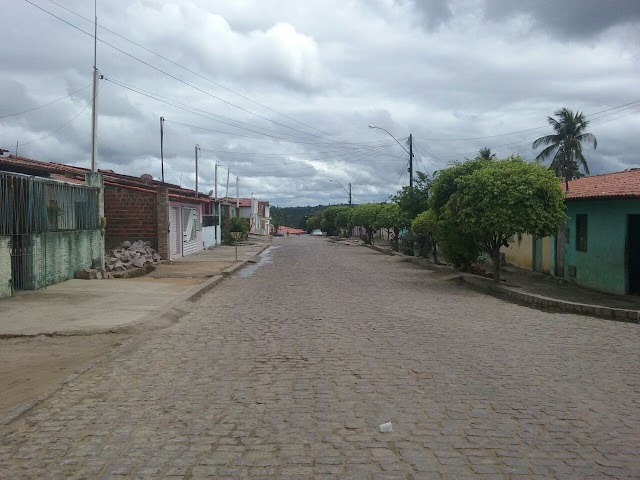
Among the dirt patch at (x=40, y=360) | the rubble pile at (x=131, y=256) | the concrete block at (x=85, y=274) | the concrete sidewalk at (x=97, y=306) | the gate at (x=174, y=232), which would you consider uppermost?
the gate at (x=174, y=232)

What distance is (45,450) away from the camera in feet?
16.1

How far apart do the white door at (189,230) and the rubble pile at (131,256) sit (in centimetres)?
647

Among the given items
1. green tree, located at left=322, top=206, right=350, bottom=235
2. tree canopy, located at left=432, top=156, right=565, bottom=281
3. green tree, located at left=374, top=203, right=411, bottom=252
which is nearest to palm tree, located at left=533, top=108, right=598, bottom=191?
green tree, located at left=374, top=203, right=411, bottom=252

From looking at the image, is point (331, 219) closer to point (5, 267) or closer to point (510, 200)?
point (510, 200)

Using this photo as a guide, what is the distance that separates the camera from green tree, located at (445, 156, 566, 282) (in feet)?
52.3

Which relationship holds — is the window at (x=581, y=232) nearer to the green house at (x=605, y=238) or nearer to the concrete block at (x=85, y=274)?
the green house at (x=605, y=238)

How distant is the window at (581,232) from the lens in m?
18.1

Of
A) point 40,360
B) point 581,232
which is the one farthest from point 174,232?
point 40,360

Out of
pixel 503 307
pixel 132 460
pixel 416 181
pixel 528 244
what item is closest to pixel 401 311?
pixel 503 307

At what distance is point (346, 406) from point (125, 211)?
18970mm

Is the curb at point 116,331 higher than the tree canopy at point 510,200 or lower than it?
lower

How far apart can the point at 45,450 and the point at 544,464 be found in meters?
3.82

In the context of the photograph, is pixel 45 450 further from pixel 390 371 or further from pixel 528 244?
pixel 528 244

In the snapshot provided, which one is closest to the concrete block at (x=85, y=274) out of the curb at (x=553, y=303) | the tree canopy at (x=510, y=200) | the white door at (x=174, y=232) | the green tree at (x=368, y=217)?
the white door at (x=174, y=232)
